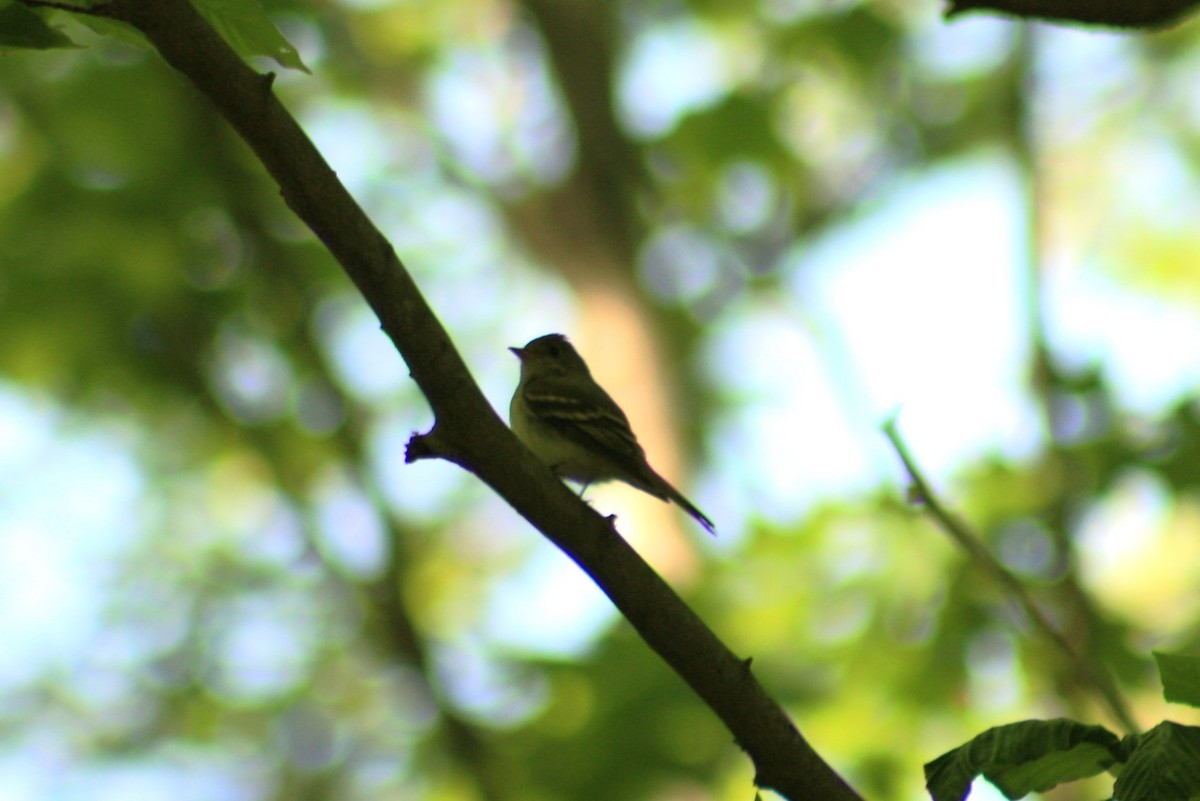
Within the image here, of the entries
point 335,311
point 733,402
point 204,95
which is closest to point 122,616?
point 335,311

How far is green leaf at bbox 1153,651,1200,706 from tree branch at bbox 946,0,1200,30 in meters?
1.30

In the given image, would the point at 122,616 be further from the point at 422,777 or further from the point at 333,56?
the point at 333,56

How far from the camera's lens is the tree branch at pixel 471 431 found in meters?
2.86

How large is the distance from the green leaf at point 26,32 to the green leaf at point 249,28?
0.35m

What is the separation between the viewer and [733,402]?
447 inches

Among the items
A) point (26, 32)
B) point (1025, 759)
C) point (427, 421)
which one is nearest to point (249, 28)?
point (26, 32)

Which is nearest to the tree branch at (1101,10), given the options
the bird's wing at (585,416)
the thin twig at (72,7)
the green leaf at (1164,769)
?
the green leaf at (1164,769)

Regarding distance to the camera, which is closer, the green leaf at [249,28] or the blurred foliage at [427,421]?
the green leaf at [249,28]

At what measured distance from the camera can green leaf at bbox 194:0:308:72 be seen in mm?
2943

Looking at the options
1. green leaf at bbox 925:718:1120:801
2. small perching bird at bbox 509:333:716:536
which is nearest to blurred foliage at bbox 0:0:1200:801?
small perching bird at bbox 509:333:716:536

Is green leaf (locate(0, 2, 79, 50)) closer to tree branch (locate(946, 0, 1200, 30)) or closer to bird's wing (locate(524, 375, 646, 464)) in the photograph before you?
tree branch (locate(946, 0, 1200, 30))

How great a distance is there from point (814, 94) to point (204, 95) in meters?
9.53

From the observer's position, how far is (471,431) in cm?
320

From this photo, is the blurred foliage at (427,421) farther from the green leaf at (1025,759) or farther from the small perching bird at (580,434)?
the green leaf at (1025,759)
